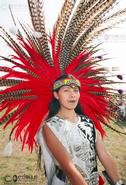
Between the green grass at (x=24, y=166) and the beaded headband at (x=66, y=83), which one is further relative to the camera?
the green grass at (x=24, y=166)

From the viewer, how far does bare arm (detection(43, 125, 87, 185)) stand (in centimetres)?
177

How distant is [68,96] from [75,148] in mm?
308

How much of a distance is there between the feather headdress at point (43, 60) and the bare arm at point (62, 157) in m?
0.22

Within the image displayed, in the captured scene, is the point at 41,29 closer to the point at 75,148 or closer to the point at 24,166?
the point at 75,148

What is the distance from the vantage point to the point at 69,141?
1930mm

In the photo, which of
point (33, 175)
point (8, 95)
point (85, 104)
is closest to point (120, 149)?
point (33, 175)

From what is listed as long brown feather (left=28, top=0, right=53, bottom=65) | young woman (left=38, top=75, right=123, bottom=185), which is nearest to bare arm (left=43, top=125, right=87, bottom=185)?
young woman (left=38, top=75, right=123, bottom=185)

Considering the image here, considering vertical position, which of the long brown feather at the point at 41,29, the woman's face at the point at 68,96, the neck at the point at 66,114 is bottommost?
the neck at the point at 66,114

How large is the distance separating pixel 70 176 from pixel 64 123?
33cm

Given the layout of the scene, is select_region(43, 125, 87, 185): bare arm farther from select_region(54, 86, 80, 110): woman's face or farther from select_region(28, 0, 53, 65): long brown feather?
select_region(28, 0, 53, 65): long brown feather

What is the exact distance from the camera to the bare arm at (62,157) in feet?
5.80

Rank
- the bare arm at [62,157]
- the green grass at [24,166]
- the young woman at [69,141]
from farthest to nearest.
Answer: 1. the green grass at [24,166]
2. the young woman at [69,141]
3. the bare arm at [62,157]

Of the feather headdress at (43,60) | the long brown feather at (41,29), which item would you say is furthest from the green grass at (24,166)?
the long brown feather at (41,29)

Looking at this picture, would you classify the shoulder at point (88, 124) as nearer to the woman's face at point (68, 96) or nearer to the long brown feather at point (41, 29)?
the woman's face at point (68, 96)
